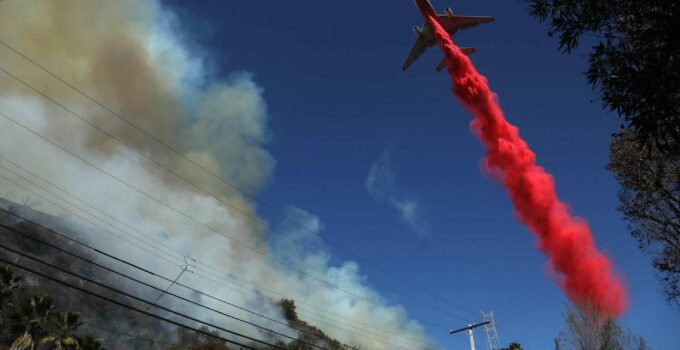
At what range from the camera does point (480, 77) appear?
4509 cm

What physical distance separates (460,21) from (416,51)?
602cm

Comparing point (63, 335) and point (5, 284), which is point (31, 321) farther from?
point (5, 284)

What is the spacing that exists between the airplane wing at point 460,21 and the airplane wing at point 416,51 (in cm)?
348

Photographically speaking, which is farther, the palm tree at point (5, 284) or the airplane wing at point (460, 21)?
the airplane wing at point (460, 21)

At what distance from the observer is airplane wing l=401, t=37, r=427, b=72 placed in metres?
52.1

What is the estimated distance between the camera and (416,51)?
53.0m

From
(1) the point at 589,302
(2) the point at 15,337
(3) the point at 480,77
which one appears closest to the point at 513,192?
(3) the point at 480,77

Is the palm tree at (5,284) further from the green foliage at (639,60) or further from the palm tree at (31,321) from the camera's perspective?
the green foliage at (639,60)

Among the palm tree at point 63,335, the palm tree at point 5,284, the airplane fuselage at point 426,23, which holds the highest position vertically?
the airplane fuselage at point 426,23

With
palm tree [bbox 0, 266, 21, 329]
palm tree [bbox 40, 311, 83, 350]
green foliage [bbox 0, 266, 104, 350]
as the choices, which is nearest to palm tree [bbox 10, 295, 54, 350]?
green foliage [bbox 0, 266, 104, 350]

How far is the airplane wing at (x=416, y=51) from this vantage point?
5211 centimetres

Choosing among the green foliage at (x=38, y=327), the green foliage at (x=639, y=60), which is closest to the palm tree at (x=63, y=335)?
the green foliage at (x=38, y=327)

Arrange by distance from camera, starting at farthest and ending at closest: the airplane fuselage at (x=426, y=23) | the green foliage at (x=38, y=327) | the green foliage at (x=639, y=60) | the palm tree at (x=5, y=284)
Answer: the airplane fuselage at (x=426, y=23) → the palm tree at (x=5, y=284) → the green foliage at (x=38, y=327) → the green foliage at (x=639, y=60)

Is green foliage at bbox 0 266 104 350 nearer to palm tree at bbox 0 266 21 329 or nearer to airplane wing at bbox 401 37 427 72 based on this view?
palm tree at bbox 0 266 21 329
